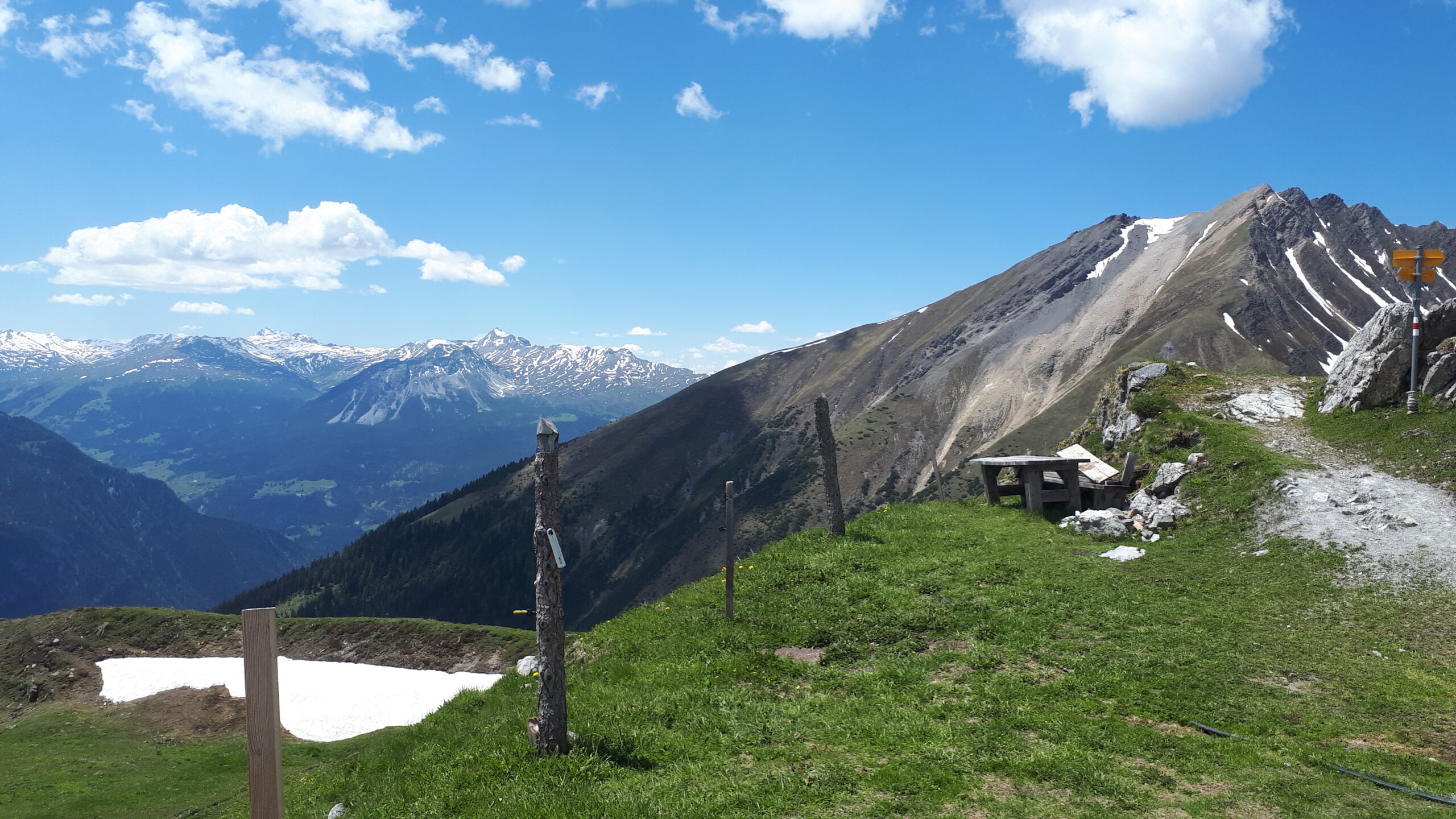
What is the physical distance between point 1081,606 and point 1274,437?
19958 millimetres

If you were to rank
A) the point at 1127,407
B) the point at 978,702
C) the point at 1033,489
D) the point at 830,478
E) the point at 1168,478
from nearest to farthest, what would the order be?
the point at 978,702, the point at 830,478, the point at 1168,478, the point at 1033,489, the point at 1127,407

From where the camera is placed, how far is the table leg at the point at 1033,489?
3109 cm

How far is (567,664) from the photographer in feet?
62.4

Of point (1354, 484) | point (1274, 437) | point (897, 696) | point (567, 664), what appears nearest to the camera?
point (897, 696)

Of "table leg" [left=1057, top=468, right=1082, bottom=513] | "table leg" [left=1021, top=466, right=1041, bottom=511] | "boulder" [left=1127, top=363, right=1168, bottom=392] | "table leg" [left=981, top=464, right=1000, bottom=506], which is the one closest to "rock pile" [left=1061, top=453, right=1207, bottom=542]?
"table leg" [left=1057, top=468, right=1082, bottom=513]

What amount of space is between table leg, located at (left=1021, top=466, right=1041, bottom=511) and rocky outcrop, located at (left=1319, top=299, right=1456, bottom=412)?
15522 mm

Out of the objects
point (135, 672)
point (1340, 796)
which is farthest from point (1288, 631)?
point (135, 672)

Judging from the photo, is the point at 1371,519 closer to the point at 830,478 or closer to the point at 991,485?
the point at 991,485

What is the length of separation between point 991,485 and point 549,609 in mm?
25625

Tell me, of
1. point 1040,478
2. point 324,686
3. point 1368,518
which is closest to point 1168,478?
point 1040,478

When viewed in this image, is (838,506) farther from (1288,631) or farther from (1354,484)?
(1354,484)

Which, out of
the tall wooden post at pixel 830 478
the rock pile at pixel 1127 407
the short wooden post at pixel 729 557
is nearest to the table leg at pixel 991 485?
the tall wooden post at pixel 830 478

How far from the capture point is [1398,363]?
1277 inches

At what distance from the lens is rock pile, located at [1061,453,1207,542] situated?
88.2 ft
